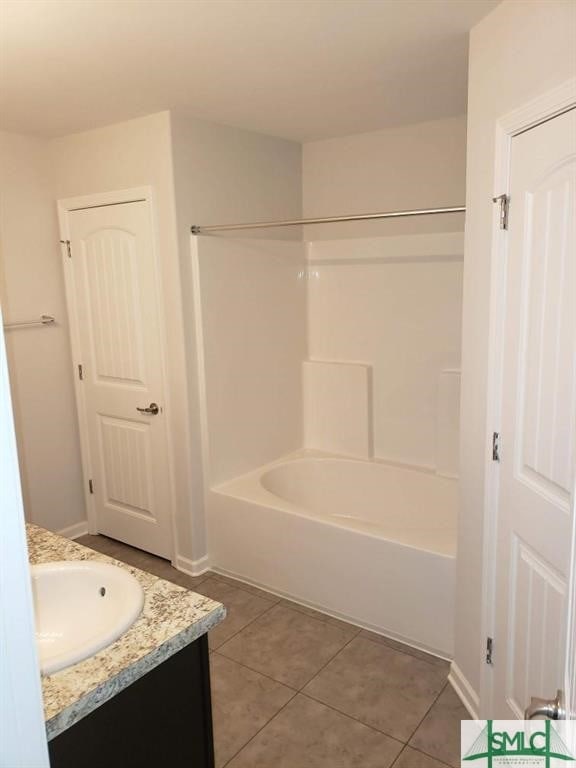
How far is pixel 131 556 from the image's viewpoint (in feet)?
11.4

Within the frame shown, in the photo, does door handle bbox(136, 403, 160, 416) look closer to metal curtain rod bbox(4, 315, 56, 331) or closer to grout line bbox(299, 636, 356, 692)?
metal curtain rod bbox(4, 315, 56, 331)

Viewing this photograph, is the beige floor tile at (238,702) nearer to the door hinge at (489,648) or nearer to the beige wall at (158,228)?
the door hinge at (489,648)

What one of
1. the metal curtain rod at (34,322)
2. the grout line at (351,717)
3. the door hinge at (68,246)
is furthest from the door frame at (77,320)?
the grout line at (351,717)

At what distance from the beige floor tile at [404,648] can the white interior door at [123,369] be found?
4.14 ft

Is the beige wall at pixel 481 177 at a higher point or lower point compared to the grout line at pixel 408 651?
higher

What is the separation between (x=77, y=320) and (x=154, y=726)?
2695mm

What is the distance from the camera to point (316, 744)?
2.06 m

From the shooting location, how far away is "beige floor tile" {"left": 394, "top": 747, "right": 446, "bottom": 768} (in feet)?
6.40

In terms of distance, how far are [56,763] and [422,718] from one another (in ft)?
5.00

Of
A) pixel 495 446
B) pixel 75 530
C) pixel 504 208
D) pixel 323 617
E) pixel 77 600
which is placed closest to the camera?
pixel 77 600

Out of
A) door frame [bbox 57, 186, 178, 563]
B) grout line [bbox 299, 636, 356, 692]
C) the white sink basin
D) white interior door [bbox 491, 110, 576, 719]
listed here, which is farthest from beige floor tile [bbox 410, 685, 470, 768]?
door frame [bbox 57, 186, 178, 563]

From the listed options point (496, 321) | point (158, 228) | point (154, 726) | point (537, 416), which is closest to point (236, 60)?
point (158, 228)

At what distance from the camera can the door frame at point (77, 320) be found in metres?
3.06

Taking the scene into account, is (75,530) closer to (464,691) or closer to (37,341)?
(37,341)
